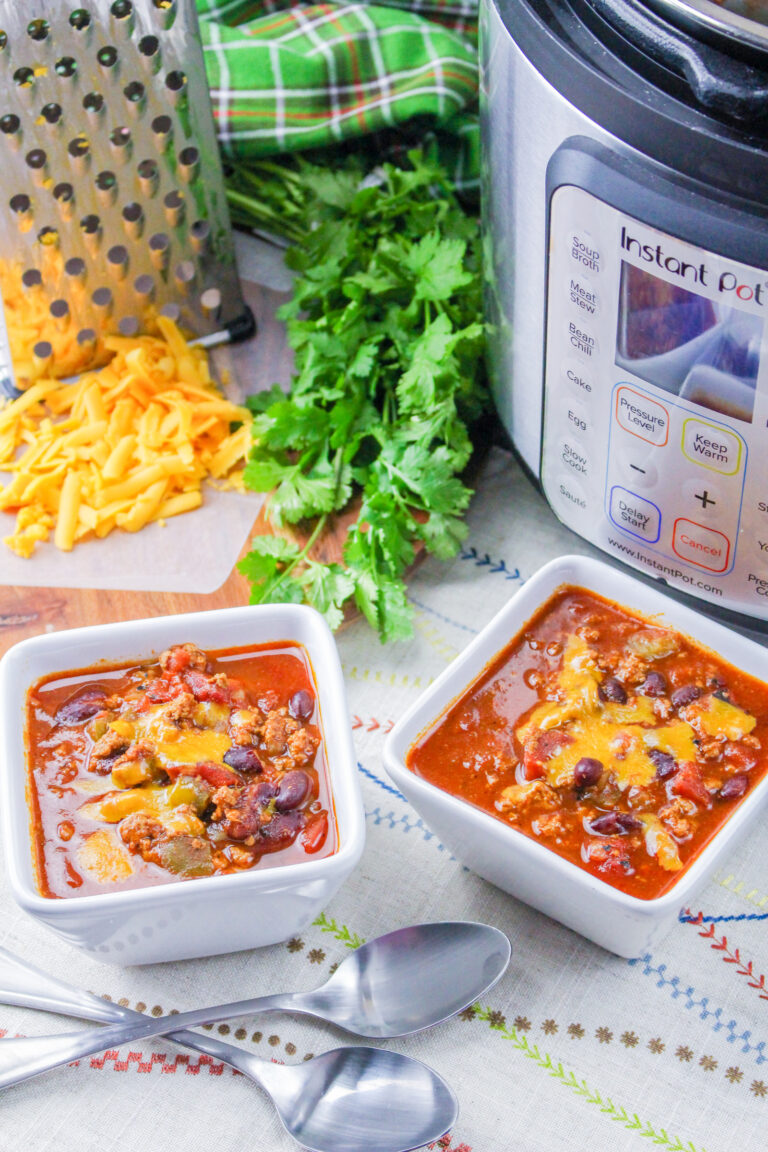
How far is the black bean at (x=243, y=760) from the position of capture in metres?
1.20

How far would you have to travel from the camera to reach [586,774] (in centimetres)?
118

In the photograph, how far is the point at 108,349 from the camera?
1.82 metres

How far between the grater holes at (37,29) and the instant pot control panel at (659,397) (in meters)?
0.71

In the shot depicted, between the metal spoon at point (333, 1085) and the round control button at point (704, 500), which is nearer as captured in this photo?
the metal spoon at point (333, 1085)

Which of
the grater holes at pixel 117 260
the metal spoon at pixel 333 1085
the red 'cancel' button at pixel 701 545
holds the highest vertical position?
the grater holes at pixel 117 260

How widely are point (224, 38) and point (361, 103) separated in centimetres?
23

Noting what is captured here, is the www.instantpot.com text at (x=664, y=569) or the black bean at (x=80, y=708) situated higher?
the www.instantpot.com text at (x=664, y=569)

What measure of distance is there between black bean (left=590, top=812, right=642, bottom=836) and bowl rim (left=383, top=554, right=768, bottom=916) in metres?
0.05

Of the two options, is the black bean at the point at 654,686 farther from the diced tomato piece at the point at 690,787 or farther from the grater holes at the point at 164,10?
the grater holes at the point at 164,10

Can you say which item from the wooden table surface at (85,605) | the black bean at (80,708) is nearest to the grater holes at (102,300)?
the wooden table surface at (85,605)

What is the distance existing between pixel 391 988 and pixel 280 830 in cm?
18

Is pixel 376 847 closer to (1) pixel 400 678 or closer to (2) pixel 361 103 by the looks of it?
(1) pixel 400 678

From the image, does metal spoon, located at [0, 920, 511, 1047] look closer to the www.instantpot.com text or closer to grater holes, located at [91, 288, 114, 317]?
the www.instantpot.com text

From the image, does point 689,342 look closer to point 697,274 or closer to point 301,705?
point 697,274
